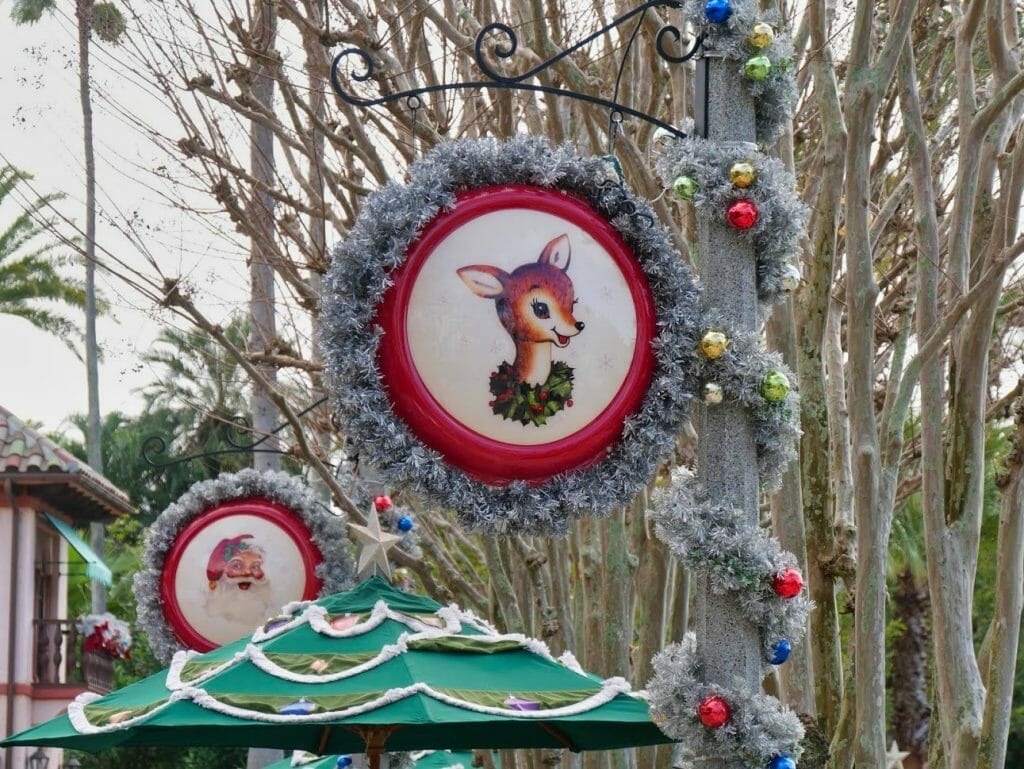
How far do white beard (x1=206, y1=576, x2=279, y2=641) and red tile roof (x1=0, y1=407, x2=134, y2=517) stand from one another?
1374 cm

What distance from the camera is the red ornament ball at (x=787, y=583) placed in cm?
458

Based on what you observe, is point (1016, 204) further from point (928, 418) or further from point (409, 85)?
point (409, 85)

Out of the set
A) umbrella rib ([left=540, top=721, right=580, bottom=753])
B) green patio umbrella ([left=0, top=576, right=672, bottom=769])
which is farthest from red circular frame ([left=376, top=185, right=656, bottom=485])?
umbrella rib ([left=540, top=721, right=580, bottom=753])

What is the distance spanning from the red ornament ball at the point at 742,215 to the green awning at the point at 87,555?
723 inches

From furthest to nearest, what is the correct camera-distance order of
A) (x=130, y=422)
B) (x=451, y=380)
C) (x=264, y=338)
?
(x=130, y=422), (x=264, y=338), (x=451, y=380)

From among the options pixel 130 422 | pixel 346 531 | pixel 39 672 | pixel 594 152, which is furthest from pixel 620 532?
pixel 130 422

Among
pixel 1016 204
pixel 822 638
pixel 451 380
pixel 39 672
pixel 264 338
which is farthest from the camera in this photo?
pixel 39 672

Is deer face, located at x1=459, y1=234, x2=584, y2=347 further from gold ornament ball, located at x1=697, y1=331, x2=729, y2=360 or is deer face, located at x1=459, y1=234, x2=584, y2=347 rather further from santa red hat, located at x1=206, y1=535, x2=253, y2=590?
santa red hat, located at x1=206, y1=535, x2=253, y2=590

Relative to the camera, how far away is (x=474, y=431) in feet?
14.8

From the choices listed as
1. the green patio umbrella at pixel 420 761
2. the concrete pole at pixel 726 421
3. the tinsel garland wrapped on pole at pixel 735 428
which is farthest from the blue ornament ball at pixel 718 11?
the green patio umbrella at pixel 420 761

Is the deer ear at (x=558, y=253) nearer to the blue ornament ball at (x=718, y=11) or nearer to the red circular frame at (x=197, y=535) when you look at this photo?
the blue ornament ball at (x=718, y=11)

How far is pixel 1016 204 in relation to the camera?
6914mm

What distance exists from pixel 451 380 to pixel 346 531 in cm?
421

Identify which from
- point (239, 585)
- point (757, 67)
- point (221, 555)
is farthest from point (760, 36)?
point (221, 555)
